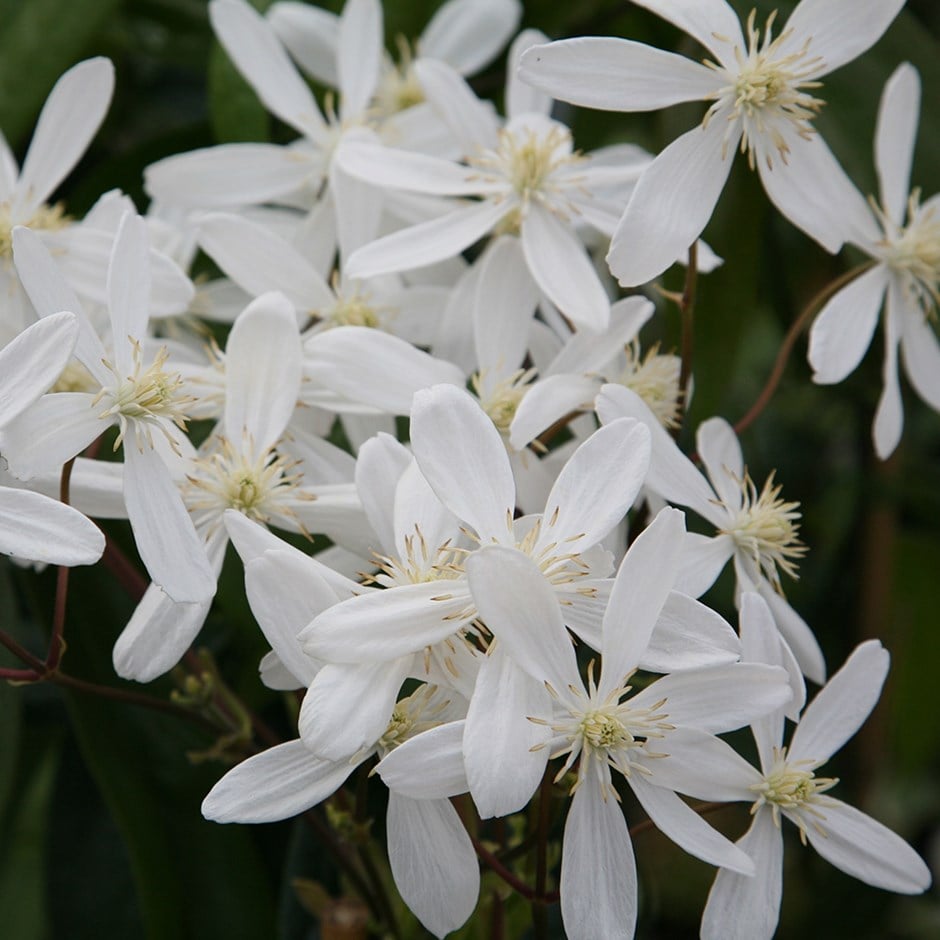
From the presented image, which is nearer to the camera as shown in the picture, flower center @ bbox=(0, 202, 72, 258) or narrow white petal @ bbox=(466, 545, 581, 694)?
narrow white petal @ bbox=(466, 545, 581, 694)

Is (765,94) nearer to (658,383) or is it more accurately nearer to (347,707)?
(658,383)

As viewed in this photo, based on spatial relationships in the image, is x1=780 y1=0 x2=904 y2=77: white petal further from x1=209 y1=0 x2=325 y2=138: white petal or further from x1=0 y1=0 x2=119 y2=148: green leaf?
x1=0 y1=0 x2=119 y2=148: green leaf

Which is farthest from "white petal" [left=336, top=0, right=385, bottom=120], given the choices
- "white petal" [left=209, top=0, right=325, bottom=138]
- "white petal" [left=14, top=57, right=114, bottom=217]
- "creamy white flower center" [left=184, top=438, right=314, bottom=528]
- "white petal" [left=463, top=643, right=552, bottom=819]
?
"white petal" [left=463, top=643, right=552, bottom=819]

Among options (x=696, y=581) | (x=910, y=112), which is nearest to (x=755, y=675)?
(x=696, y=581)

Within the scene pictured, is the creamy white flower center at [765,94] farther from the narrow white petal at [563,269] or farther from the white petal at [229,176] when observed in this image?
the white petal at [229,176]

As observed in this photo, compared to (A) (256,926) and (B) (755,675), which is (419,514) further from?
(A) (256,926)

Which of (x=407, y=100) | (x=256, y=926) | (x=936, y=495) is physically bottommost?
(x=256, y=926)

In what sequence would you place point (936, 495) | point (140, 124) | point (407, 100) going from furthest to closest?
point (936, 495), point (140, 124), point (407, 100)
